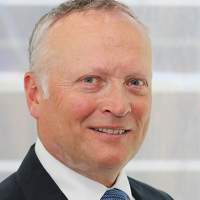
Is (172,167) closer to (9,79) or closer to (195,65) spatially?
(195,65)

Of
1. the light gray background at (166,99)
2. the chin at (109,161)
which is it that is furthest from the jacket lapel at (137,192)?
the light gray background at (166,99)

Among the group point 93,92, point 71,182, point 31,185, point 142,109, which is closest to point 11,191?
point 31,185

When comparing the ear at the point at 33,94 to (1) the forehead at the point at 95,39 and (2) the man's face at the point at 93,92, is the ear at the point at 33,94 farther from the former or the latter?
(1) the forehead at the point at 95,39

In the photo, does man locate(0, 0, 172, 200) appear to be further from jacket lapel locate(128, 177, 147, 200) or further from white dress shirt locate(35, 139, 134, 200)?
jacket lapel locate(128, 177, 147, 200)

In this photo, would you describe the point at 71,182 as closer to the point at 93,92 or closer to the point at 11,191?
the point at 11,191

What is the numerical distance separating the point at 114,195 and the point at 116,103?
46 cm

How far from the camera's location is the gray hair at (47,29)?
139 cm

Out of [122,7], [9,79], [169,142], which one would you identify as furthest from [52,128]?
[169,142]

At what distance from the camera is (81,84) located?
4.33ft

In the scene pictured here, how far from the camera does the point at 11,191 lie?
1301 mm

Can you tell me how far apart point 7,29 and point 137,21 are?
140cm

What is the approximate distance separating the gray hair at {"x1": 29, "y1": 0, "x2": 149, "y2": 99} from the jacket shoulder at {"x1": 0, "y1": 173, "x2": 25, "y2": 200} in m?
0.39

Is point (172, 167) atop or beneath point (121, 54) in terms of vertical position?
beneath

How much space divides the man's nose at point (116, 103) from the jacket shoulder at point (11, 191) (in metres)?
0.47
